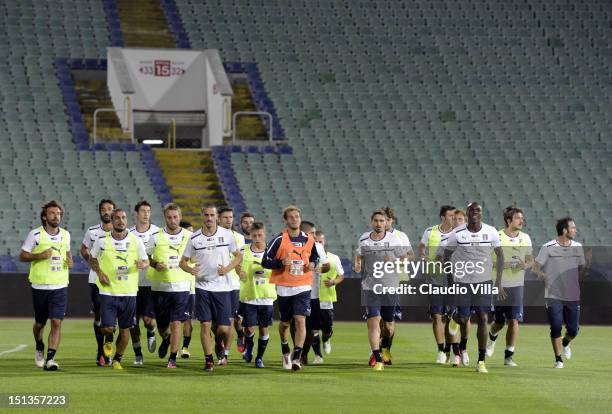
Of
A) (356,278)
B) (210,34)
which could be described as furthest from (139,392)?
(210,34)

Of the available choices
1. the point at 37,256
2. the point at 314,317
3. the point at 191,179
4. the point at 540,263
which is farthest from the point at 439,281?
the point at 191,179

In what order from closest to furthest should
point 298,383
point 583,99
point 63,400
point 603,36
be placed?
1. point 63,400
2. point 298,383
3. point 583,99
4. point 603,36

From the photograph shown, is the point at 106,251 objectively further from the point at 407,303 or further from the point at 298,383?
the point at 407,303

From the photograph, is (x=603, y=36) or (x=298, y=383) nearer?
(x=298, y=383)

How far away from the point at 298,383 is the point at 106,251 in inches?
126

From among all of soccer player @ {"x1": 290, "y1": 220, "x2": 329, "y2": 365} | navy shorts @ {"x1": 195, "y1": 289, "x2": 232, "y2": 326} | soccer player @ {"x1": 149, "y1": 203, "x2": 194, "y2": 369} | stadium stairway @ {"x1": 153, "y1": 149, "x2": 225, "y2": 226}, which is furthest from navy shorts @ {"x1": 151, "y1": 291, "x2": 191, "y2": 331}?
stadium stairway @ {"x1": 153, "y1": 149, "x2": 225, "y2": 226}

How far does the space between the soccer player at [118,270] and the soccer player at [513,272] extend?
5248 mm

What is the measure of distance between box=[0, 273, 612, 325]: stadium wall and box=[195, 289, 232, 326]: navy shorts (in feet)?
40.9

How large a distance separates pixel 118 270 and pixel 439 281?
4783 millimetres

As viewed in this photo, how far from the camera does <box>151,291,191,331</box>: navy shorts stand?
16.9 metres

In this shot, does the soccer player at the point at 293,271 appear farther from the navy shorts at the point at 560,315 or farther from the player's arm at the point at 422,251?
the navy shorts at the point at 560,315

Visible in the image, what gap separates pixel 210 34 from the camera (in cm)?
4059

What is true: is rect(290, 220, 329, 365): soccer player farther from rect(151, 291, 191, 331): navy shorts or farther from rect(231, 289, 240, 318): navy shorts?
rect(151, 291, 191, 331): navy shorts

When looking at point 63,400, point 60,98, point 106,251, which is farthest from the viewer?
point 60,98
